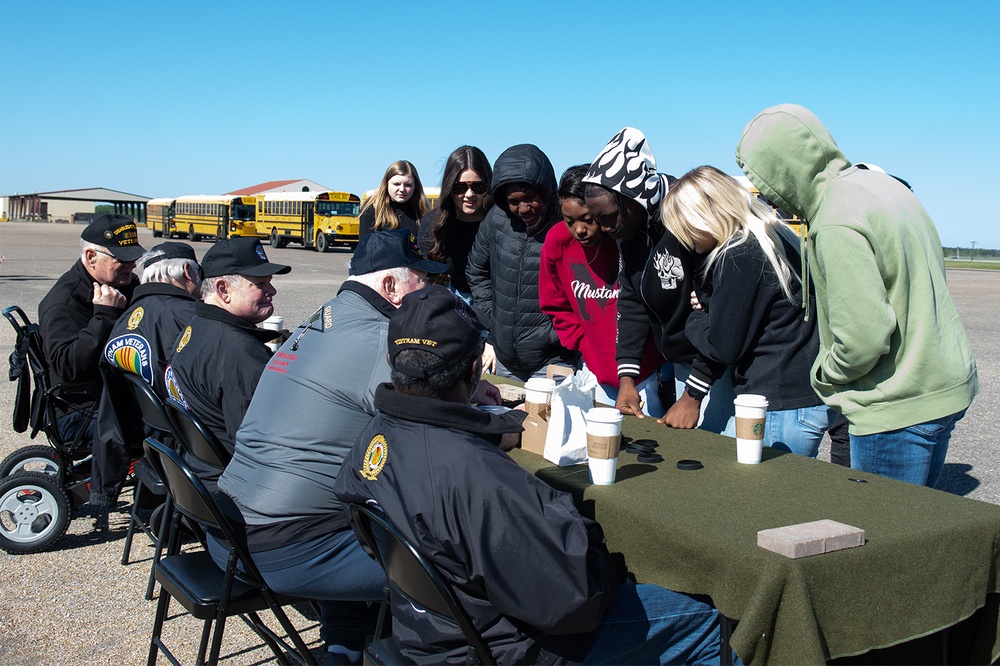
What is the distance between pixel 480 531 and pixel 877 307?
1358 mm

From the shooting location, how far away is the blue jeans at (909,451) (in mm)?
2633

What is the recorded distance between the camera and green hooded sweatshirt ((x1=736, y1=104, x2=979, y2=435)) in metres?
2.50

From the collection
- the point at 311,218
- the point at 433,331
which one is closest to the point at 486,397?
the point at 433,331

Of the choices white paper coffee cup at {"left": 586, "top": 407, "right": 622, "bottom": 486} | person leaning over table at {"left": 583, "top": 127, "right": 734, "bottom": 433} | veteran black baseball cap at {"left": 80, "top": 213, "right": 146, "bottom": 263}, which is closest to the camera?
white paper coffee cup at {"left": 586, "top": 407, "right": 622, "bottom": 486}

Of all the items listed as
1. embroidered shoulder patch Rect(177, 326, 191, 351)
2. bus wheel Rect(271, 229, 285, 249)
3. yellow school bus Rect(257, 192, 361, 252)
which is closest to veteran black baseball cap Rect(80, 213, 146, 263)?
embroidered shoulder patch Rect(177, 326, 191, 351)

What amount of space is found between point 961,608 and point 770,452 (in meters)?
0.83

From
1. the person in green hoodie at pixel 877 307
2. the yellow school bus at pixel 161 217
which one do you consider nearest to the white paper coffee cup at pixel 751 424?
the person in green hoodie at pixel 877 307

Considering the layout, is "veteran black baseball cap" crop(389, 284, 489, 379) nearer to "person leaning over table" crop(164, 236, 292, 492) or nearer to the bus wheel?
"person leaning over table" crop(164, 236, 292, 492)

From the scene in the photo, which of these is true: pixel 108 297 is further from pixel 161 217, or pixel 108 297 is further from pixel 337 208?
pixel 161 217

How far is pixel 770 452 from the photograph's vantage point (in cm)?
289

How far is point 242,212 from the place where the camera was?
4094 centimetres

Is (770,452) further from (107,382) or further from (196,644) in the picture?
(107,382)

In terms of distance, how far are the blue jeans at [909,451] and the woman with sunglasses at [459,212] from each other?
2.94m

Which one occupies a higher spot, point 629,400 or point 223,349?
point 223,349
